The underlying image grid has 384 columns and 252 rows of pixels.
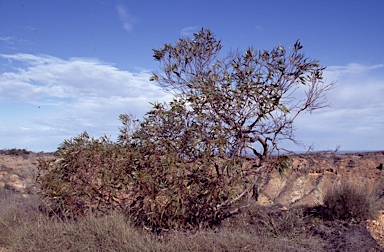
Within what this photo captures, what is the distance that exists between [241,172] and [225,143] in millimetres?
627

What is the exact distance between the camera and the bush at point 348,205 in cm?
813

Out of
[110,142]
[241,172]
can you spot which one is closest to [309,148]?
[241,172]

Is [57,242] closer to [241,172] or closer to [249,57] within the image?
[241,172]

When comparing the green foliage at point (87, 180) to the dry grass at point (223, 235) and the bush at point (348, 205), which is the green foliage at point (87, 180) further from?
the bush at point (348, 205)

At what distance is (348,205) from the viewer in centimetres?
821

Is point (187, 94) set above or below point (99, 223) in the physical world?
above

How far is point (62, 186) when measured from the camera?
24.9 ft

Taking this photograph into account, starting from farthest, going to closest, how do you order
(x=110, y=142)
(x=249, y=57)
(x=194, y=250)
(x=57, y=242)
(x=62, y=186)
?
1. (x=110, y=142)
2. (x=62, y=186)
3. (x=249, y=57)
4. (x=57, y=242)
5. (x=194, y=250)

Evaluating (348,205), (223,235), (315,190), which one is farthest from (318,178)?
(223,235)

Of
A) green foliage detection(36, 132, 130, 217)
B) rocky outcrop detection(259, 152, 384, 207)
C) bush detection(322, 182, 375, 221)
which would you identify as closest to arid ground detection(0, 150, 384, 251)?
rocky outcrop detection(259, 152, 384, 207)

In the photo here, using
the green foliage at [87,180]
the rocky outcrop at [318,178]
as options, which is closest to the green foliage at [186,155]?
the green foliage at [87,180]

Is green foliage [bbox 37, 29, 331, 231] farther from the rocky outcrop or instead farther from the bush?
the rocky outcrop

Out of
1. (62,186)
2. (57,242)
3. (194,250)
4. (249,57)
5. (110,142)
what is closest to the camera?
(194,250)

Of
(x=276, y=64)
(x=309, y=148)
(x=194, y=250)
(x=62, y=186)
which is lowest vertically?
(x=194, y=250)
